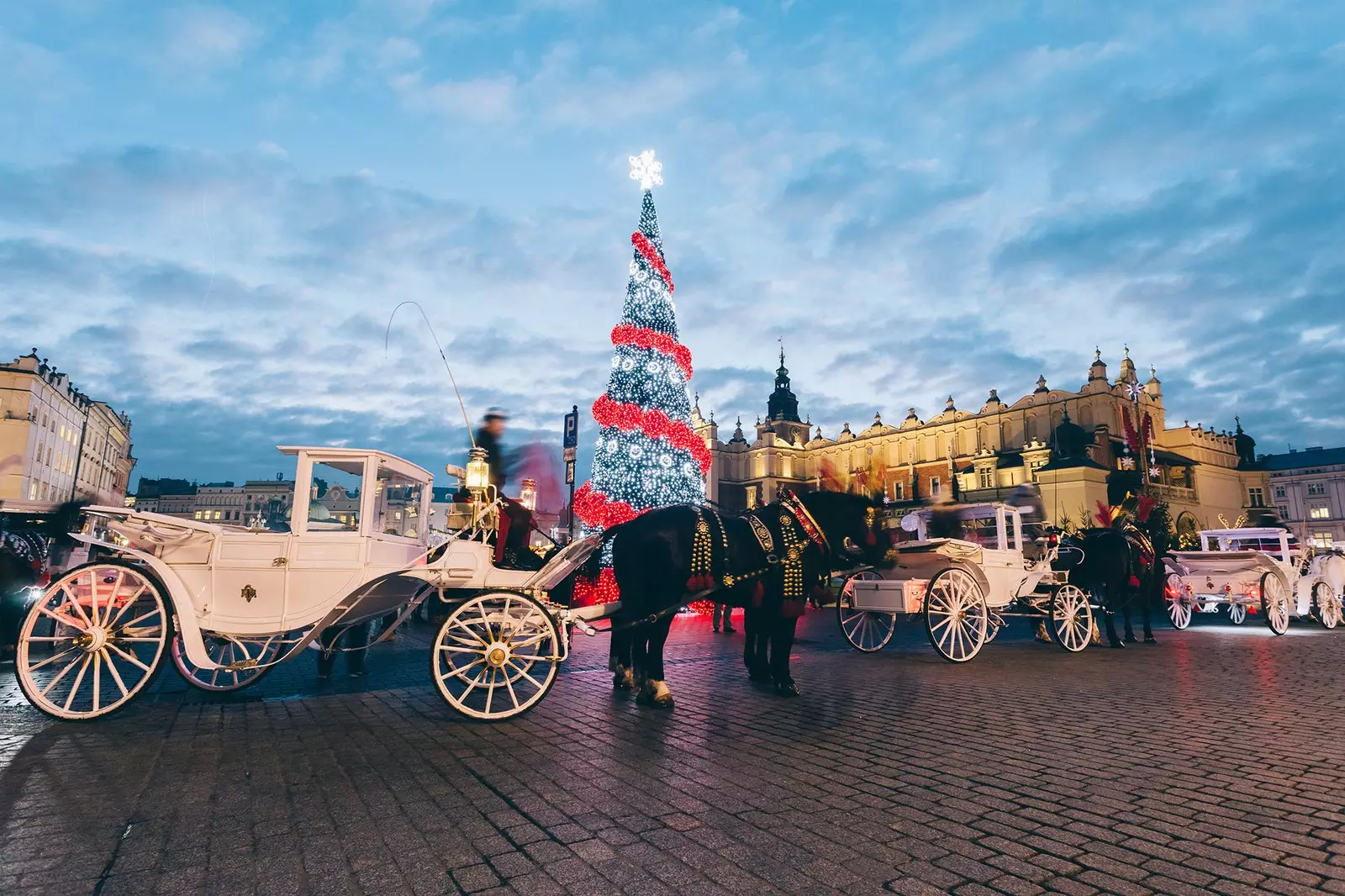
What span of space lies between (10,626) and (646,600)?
33.2ft

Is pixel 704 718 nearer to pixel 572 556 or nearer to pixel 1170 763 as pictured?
pixel 572 556

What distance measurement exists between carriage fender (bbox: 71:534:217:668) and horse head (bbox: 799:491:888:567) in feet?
20.1

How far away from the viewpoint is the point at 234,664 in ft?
20.4

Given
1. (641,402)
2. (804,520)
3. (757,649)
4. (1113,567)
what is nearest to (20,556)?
(757,649)

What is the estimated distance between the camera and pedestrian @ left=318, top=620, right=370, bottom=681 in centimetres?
752

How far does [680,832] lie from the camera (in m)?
3.39

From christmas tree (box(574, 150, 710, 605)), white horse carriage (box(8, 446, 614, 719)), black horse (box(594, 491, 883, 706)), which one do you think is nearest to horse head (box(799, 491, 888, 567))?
black horse (box(594, 491, 883, 706))

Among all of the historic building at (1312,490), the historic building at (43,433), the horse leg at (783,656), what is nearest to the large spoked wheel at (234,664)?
the horse leg at (783,656)

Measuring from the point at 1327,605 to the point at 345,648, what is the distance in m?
21.3

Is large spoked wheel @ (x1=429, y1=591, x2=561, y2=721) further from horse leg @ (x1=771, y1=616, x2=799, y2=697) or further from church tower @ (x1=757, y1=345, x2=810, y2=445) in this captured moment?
church tower @ (x1=757, y1=345, x2=810, y2=445)

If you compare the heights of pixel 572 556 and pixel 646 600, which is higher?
pixel 572 556

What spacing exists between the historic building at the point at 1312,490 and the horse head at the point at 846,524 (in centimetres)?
9562

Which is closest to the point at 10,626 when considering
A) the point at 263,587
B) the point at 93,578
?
the point at 93,578

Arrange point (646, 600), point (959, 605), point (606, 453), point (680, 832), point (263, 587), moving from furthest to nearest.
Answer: point (606, 453) → point (959, 605) → point (646, 600) → point (263, 587) → point (680, 832)
